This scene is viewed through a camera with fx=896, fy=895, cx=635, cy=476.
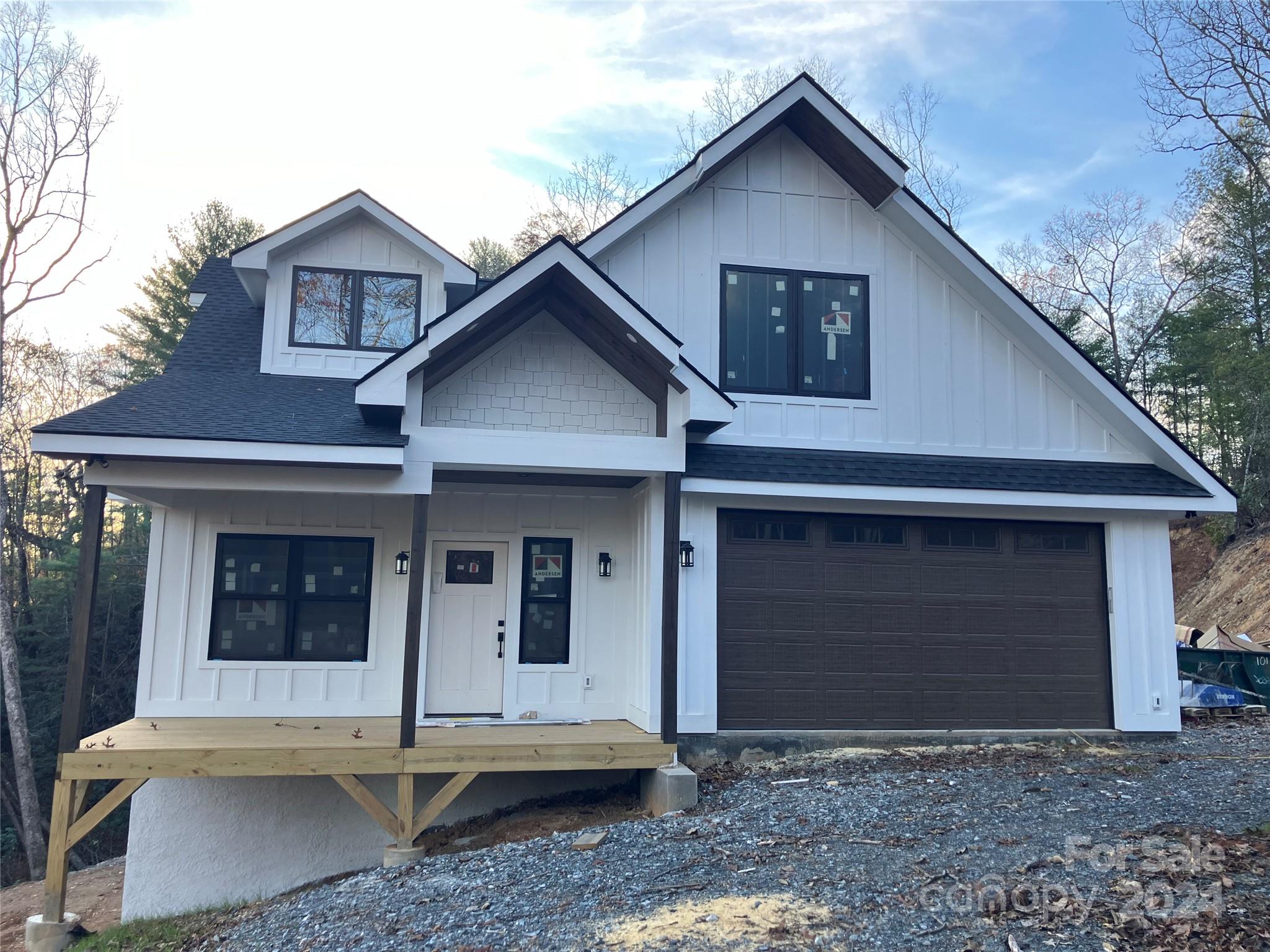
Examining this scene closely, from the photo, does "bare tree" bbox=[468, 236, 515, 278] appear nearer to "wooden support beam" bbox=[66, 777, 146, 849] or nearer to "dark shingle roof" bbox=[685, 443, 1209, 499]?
"dark shingle roof" bbox=[685, 443, 1209, 499]

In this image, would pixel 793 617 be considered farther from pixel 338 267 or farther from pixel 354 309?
pixel 338 267

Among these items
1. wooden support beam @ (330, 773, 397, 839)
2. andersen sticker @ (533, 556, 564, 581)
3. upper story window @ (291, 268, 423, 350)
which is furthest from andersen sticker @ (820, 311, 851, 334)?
wooden support beam @ (330, 773, 397, 839)

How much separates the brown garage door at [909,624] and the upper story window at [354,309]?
4.42 m

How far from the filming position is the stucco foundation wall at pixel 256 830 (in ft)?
28.8

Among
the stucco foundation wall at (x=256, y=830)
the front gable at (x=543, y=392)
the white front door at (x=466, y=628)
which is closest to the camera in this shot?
the front gable at (x=543, y=392)

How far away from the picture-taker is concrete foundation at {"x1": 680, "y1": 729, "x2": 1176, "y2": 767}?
889 cm

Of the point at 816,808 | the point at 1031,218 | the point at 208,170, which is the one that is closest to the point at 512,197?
the point at 208,170

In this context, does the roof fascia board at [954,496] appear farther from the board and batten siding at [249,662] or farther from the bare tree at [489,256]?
the bare tree at [489,256]

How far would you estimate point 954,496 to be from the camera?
9383 mm

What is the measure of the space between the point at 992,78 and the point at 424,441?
13.2 m

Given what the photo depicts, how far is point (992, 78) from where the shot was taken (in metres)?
15.9

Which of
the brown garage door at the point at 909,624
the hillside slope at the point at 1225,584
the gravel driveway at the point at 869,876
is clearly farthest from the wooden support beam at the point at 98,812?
the hillside slope at the point at 1225,584

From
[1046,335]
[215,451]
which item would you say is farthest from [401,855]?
[1046,335]

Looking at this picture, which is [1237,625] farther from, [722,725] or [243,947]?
[243,947]
